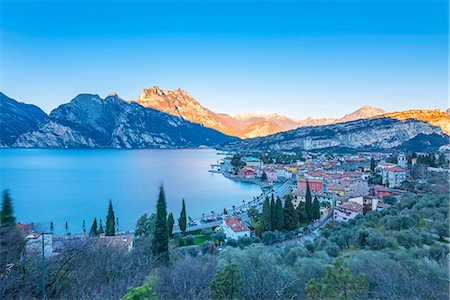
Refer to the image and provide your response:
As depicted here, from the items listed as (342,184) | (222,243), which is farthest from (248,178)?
(222,243)

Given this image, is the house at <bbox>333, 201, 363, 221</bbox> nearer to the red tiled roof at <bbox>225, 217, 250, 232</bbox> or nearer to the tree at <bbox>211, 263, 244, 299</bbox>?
the red tiled roof at <bbox>225, 217, 250, 232</bbox>

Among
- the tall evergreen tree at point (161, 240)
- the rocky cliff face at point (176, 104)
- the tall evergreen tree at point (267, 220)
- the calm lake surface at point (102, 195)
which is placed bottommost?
the calm lake surface at point (102, 195)

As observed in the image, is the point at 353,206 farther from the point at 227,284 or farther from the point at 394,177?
the point at 227,284

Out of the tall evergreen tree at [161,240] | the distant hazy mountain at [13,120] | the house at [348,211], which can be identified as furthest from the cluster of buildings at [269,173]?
the distant hazy mountain at [13,120]

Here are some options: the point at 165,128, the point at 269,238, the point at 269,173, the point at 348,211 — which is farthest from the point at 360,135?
the point at 165,128

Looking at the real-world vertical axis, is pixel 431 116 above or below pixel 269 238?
above

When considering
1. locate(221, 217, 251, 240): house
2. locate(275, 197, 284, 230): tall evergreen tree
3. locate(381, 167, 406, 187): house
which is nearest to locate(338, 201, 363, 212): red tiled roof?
locate(275, 197, 284, 230): tall evergreen tree

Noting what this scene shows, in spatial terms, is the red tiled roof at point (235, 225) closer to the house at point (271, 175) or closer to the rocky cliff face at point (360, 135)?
the house at point (271, 175)
